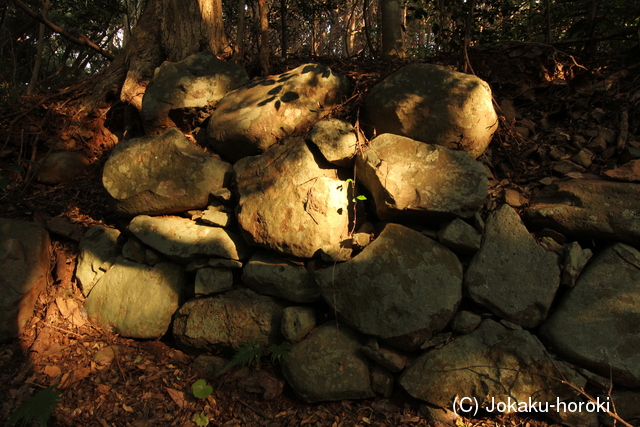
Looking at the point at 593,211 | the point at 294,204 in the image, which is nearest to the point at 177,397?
the point at 294,204

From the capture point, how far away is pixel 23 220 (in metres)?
4.16

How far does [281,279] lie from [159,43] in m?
3.81

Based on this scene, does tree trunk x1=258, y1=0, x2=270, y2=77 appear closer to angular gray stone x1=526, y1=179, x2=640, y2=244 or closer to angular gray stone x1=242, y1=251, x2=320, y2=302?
angular gray stone x1=242, y1=251, x2=320, y2=302

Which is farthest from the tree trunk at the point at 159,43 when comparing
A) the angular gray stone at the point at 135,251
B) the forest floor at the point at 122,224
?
the angular gray stone at the point at 135,251

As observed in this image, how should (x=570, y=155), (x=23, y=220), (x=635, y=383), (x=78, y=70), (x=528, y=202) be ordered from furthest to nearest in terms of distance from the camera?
(x=78, y=70) < (x=23, y=220) < (x=570, y=155) < (x=528, y=202) < (x=635, y=383)

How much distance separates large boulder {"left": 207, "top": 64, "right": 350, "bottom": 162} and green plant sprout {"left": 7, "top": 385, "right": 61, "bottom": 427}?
102 inches

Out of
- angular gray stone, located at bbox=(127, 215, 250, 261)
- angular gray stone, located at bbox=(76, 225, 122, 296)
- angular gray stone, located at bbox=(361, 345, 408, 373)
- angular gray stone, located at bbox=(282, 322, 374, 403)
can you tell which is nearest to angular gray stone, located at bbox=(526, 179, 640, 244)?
angular gray stone, located at bbox=(361, 345, 408, 373)

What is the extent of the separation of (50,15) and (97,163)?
9.77m

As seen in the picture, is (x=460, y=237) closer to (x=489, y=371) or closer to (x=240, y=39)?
(x=489, y=371)

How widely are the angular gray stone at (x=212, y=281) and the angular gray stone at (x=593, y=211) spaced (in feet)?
8.71

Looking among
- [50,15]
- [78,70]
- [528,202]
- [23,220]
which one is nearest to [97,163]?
[23,220]

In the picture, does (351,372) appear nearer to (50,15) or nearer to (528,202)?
(528,202)

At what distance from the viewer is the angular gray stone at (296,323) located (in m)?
3.23

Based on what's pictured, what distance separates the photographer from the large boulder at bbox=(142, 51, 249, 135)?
4.48m
